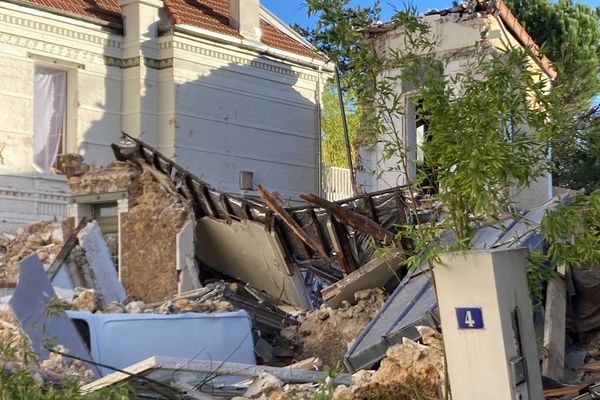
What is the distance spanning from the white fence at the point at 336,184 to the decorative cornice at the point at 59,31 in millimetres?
6240

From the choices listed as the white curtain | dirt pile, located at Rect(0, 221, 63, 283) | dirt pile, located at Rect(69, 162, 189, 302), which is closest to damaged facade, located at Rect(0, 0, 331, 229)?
the white curtain

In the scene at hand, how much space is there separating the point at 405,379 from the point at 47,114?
1360 cm

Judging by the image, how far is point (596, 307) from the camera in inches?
395

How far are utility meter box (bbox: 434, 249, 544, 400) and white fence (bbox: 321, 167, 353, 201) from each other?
56.5 feet

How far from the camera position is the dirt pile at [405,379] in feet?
26.1

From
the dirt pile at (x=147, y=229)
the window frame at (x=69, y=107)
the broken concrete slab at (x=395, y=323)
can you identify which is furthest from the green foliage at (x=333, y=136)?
the broken concrete slab at (x=395, y=323)

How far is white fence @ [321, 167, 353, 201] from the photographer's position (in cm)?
2425

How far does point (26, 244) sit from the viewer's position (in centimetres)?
1722

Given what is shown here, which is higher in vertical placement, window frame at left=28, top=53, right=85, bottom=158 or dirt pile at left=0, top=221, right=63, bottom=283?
window frame at left=28, top=53, right=85, bottom=158

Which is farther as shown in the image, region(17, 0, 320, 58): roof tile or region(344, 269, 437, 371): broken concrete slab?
region(17, 0, 320, 58): roof tile

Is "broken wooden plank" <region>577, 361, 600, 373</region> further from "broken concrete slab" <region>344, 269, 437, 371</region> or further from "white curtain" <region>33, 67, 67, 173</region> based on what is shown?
"white curtain" <region>33, 67, 67, 173</region>

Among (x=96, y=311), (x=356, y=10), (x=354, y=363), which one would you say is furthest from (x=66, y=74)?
(x=356, y=10)

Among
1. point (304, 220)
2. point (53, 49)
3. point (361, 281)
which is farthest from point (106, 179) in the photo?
point (361, 281)

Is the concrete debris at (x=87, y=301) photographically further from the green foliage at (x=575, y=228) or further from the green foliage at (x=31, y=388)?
the green foliage at (x=575, y=228)
